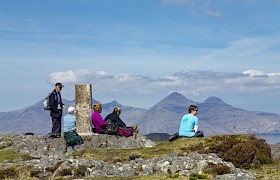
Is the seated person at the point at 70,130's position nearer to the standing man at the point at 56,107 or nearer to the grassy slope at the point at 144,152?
the grassy slope at the point at 144,152

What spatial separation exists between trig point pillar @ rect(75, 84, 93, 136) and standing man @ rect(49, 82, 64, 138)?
6.87 ft

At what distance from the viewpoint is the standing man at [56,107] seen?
109ft

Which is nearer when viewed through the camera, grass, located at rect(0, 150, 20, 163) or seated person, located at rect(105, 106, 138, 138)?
grass, located at rect(0, 150, 20, 163)

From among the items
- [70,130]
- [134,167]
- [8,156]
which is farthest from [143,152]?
[8,156]

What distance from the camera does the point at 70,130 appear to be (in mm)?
31719

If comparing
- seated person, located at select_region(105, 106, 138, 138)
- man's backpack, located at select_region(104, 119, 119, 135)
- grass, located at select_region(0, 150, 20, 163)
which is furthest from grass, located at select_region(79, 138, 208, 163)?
seated person, located at select_region(105, 106, 138, 138)

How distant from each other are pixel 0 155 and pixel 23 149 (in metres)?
2.53

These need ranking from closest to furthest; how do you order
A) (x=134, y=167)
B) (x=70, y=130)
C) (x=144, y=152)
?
1. (x=134, y=167)
2. (x=144, y=152)
3. (x=70, y=130)

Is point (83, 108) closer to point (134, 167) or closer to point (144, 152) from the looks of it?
point (144, 152)

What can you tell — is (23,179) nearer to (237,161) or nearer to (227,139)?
(237,161)

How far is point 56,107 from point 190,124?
10672mm

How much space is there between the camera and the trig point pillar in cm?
3638

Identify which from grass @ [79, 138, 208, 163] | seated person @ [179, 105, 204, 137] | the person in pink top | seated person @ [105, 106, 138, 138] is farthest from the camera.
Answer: seated person @ [105, 106, 138, 138]

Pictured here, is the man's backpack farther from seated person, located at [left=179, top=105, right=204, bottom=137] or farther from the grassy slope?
seated person, located at [left=179, top=105, right=204, bottom=137]
